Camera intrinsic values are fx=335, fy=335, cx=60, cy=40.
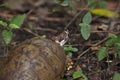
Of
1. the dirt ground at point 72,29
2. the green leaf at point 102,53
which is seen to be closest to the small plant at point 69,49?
the dirt ground at point 72,29

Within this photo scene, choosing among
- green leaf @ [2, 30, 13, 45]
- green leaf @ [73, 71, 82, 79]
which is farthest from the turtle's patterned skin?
green leaf @ [2, 30, 13, 45]

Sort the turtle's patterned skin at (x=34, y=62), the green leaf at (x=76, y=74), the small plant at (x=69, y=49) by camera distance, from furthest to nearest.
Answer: the small plant at (x=69, y=49) → the green leaf at (x=76, y=74) → the turtle's patterned skin at (x=34, y=62)

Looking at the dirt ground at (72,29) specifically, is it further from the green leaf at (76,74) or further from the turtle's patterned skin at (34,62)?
the turtle's patterned skin at (34,62)

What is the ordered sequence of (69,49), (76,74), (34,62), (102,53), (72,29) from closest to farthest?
1. (34,62)
2. (76,74)
3. (102,53)
4. (69,49)
5. (72,29)

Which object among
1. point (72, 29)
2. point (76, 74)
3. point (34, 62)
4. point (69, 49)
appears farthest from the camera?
point (72, 29)

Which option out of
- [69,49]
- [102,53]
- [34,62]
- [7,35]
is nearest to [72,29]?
[69,49]

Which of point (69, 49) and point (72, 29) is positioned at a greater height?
point (72, 29)

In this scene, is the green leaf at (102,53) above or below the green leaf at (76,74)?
above

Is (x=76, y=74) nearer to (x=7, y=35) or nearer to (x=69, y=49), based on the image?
(x=69, y=49)
